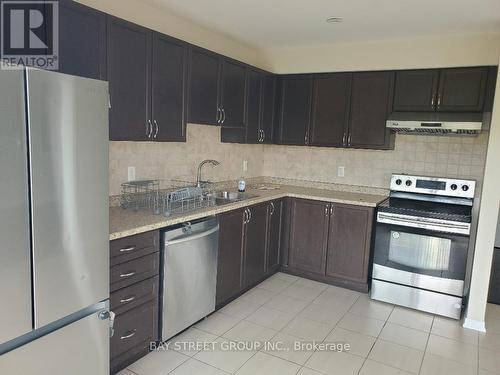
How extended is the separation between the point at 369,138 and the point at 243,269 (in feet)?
6.04

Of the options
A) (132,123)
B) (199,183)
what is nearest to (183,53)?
(132,123)

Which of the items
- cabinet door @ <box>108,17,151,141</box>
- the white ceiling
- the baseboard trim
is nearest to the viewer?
cabinet door @ <box>108,17,151,141</box>

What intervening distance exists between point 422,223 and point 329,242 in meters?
0.90

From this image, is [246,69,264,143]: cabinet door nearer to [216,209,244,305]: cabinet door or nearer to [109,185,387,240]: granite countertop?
[109,185,387,240]: granite countertop

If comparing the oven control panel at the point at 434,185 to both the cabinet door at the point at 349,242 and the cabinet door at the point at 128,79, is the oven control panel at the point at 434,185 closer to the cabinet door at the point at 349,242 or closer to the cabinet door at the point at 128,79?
the cabinet door at the point at 349,242

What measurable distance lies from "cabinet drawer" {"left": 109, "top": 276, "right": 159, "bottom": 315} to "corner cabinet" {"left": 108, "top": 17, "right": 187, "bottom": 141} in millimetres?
944

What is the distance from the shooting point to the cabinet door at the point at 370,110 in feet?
12.4

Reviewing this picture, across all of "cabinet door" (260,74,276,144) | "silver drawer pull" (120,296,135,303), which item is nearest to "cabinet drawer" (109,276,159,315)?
"silver drawer pull" (120,296,135,303)

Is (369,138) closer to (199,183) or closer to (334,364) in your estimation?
(199,183)

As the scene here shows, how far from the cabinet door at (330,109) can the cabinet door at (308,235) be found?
0.75 m

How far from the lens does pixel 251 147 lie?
450 cm

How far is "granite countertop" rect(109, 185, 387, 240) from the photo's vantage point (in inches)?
88.1

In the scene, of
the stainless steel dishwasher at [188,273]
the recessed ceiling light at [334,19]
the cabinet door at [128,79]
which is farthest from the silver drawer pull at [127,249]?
the recessed ceiling light at [334,19]

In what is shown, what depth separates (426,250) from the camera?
10.8ft
